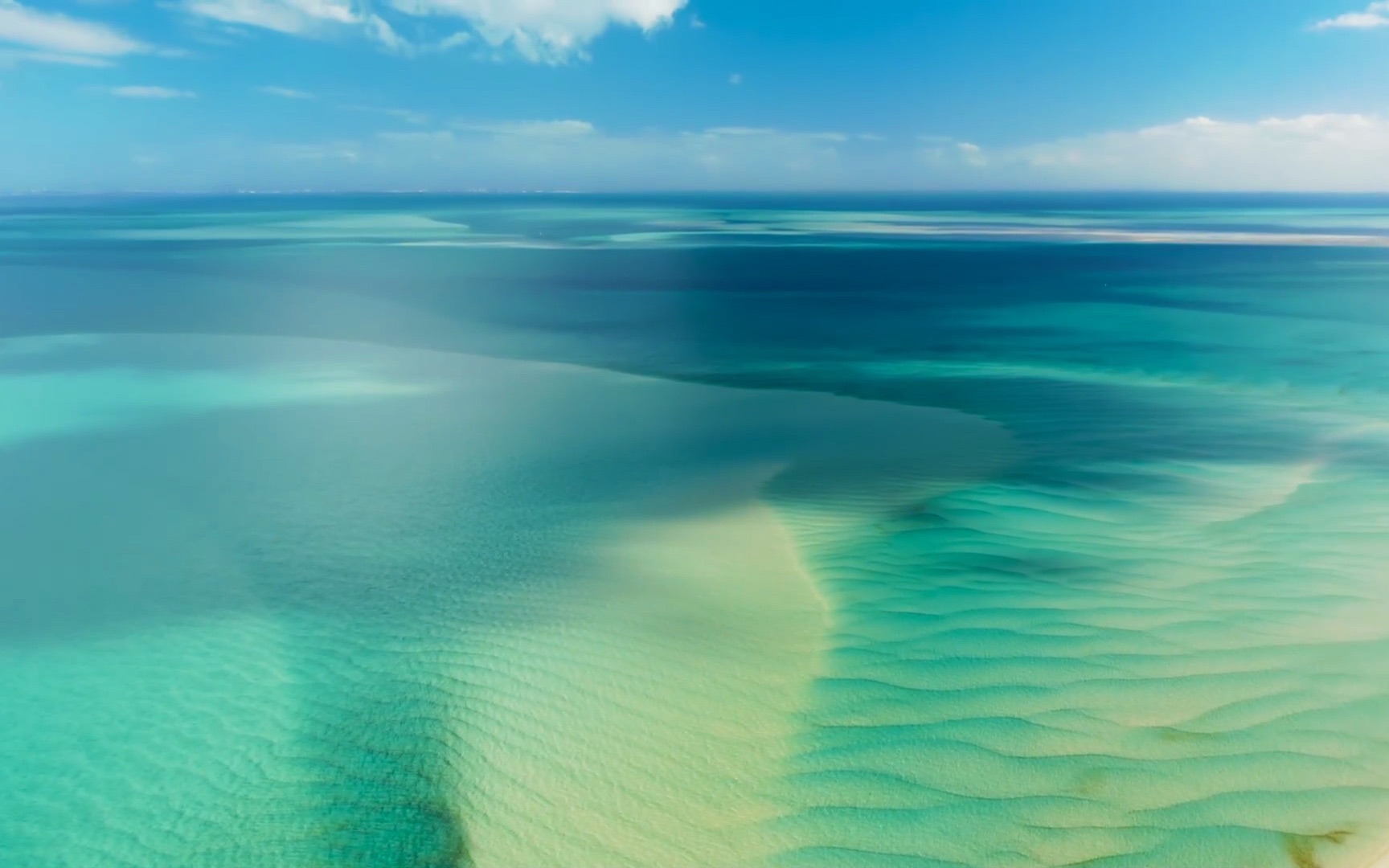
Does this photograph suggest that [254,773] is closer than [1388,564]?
Yes

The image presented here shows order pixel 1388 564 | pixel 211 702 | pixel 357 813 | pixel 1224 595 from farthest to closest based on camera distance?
pixel 1388 564
pixel 1224 595
pixel 211 702
pixel 357 813

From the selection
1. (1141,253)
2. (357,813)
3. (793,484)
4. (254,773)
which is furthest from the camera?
(1141,253)

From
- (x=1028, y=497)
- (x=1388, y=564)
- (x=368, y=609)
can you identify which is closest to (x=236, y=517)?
(x=368, y=609)

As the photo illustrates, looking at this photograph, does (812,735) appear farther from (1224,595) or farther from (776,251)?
(776,251)

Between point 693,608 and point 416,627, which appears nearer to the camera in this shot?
point 416,627

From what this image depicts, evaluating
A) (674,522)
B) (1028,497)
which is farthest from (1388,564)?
(674,522)

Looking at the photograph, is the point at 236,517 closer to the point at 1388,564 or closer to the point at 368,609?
the point at 368,609
